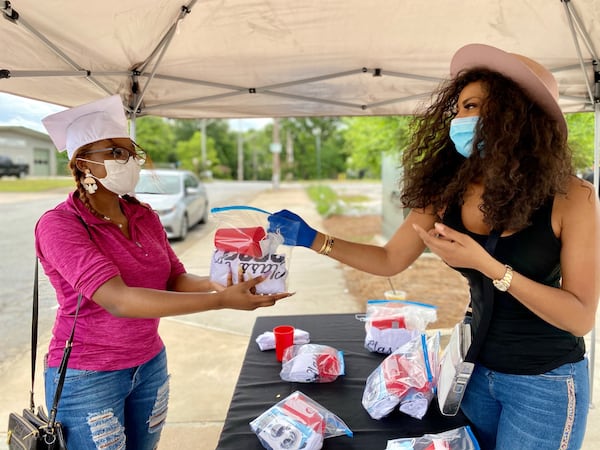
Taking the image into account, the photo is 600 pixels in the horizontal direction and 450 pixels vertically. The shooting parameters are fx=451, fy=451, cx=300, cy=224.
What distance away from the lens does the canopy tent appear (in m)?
2.05

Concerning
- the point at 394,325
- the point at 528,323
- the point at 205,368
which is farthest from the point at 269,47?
the point at 205,368

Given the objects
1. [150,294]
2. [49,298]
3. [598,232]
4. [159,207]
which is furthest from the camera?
[159,207]

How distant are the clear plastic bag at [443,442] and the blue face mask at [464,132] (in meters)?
0.88

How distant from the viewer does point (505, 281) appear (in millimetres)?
1233

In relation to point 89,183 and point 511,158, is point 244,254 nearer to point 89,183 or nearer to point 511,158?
point 89,183

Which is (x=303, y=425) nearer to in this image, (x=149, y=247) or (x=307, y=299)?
(x=149, y=247)

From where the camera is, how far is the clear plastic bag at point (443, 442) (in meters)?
1.34

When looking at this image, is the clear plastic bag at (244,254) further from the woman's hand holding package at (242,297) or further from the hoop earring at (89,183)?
the hoop earring at (89,183)

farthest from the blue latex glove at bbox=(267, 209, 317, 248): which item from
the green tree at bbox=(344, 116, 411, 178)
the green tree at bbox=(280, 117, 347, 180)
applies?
the green tree at bbox=(280, 117, 347, 180)

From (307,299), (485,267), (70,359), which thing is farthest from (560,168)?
(307,299)

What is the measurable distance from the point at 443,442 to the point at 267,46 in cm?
208

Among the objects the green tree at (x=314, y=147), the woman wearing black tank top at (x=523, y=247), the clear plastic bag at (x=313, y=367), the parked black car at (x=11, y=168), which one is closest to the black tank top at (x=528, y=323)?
the woman wearing black tank top at (x=523, y=247)

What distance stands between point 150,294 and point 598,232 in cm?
133

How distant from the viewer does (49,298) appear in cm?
581
